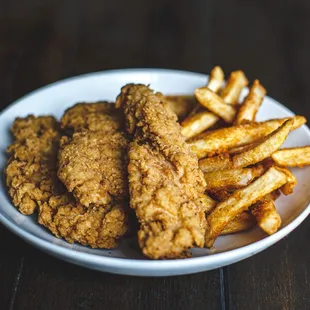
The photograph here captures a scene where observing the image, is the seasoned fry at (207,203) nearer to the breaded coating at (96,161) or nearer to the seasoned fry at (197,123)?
the breaded coating at (96,161)

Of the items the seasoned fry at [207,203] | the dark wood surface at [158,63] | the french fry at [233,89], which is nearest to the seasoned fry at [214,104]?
the french fry at [233,89]

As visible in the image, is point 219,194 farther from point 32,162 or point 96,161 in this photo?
point 32,162

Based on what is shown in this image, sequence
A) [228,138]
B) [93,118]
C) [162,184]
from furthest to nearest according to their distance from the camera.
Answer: [93,118] < [228,138] < [162,184]

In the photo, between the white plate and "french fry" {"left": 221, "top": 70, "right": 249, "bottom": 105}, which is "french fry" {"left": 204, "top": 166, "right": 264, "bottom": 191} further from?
"french fry" {"left": 221, "top": 70, "right": 249, "bottom": 105}

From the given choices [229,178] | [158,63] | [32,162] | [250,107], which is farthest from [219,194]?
[158,63]

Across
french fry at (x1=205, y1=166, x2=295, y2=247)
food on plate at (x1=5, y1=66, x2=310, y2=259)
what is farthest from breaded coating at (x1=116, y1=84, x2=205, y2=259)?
french fry at (x1=205, y1=166, x2=295, y2=247)

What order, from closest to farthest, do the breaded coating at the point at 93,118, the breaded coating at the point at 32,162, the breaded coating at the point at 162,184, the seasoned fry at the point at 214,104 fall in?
the breaded coating at the point at 162,184
the breaded coating at the point at 32,162
the breaded coating at the point at 93,118
the seasoned fry at the point at 214,104
